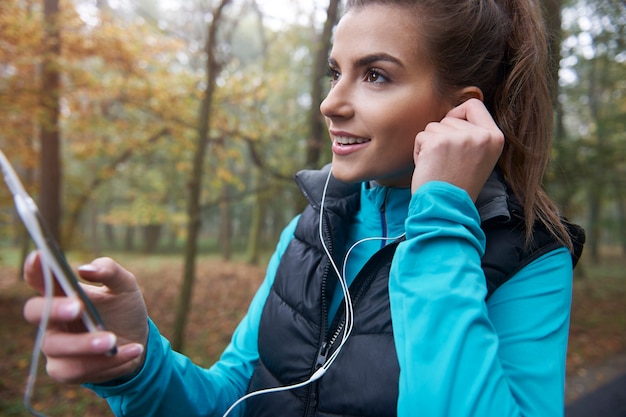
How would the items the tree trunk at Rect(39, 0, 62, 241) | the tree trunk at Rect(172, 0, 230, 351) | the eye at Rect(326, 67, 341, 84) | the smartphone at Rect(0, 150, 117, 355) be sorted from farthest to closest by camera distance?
1. the tree trunk at Rect(39, 0, 62, 241)
2. the tree trunk at Rect(172, 0, 230, 351)
3. the eye at Rect(326, 67, 341, 84)
4. the smartphone at Rect(0, 150, 117, 355)

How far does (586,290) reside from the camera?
12.0m

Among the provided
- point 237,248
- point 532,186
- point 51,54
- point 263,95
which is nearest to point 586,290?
point 263,95

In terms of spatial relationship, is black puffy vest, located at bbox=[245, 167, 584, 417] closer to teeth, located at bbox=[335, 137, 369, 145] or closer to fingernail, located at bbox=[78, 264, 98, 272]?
teeth, located at bbox=[335, 137, 369, 145]

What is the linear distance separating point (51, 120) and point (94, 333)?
7871 millimetres

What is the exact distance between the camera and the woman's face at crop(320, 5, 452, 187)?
1.25m

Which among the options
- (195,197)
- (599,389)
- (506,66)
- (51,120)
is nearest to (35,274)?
(506,66)

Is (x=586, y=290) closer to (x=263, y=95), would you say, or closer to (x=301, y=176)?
(x=263, y=95)

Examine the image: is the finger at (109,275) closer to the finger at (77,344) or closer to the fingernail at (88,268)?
the fingernail at (88,268)

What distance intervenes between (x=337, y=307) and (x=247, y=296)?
33.6 feet

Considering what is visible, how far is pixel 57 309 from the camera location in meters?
0.73

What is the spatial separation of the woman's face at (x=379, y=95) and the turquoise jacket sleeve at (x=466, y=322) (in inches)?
10.1

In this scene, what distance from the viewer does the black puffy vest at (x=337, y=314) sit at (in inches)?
45.0

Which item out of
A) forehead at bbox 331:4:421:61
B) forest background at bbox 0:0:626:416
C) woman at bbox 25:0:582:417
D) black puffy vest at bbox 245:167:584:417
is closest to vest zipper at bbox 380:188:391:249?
woman at bbox 25:0:582:417

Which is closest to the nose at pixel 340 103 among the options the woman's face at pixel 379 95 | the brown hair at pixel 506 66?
the woman's face at pixel 379 95
